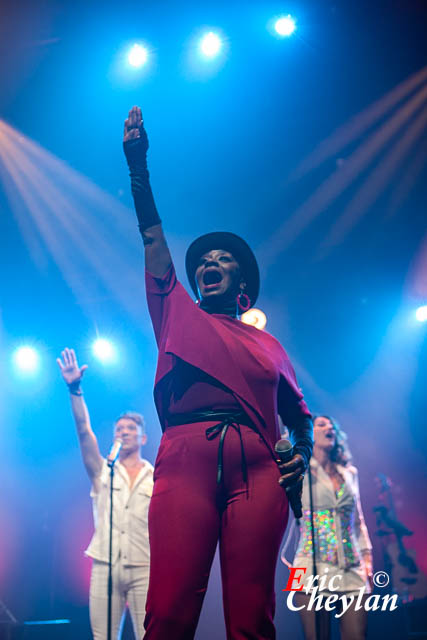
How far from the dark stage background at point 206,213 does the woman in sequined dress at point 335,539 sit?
1.99m

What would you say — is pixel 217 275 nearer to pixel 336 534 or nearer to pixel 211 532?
pixel 211 532

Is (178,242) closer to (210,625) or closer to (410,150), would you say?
(410,150)

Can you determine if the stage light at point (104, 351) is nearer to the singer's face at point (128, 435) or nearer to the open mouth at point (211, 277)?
the singer's face at point (128, 435)

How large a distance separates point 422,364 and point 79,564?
22.2 feet

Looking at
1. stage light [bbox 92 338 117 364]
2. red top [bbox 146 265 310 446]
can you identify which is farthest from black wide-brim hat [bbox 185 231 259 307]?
stage light [bbox 92 338 117 364]

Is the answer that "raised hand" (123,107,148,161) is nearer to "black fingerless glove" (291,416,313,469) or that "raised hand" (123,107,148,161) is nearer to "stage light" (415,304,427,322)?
"black fingerless glove" (291,416,313,469)

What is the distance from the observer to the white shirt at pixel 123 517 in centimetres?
443

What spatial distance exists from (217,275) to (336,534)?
10.5 ft

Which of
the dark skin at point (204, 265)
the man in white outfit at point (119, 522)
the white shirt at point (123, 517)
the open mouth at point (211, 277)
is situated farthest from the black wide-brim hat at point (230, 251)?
the white shirt at point (123, 517)

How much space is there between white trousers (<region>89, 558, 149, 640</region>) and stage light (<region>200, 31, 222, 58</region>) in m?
6.00

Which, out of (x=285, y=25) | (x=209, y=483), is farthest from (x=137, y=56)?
(x=209, y=483)

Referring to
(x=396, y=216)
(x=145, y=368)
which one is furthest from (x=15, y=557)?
(x=396, y=216)

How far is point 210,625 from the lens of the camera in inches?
241

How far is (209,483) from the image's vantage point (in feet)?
5.54
